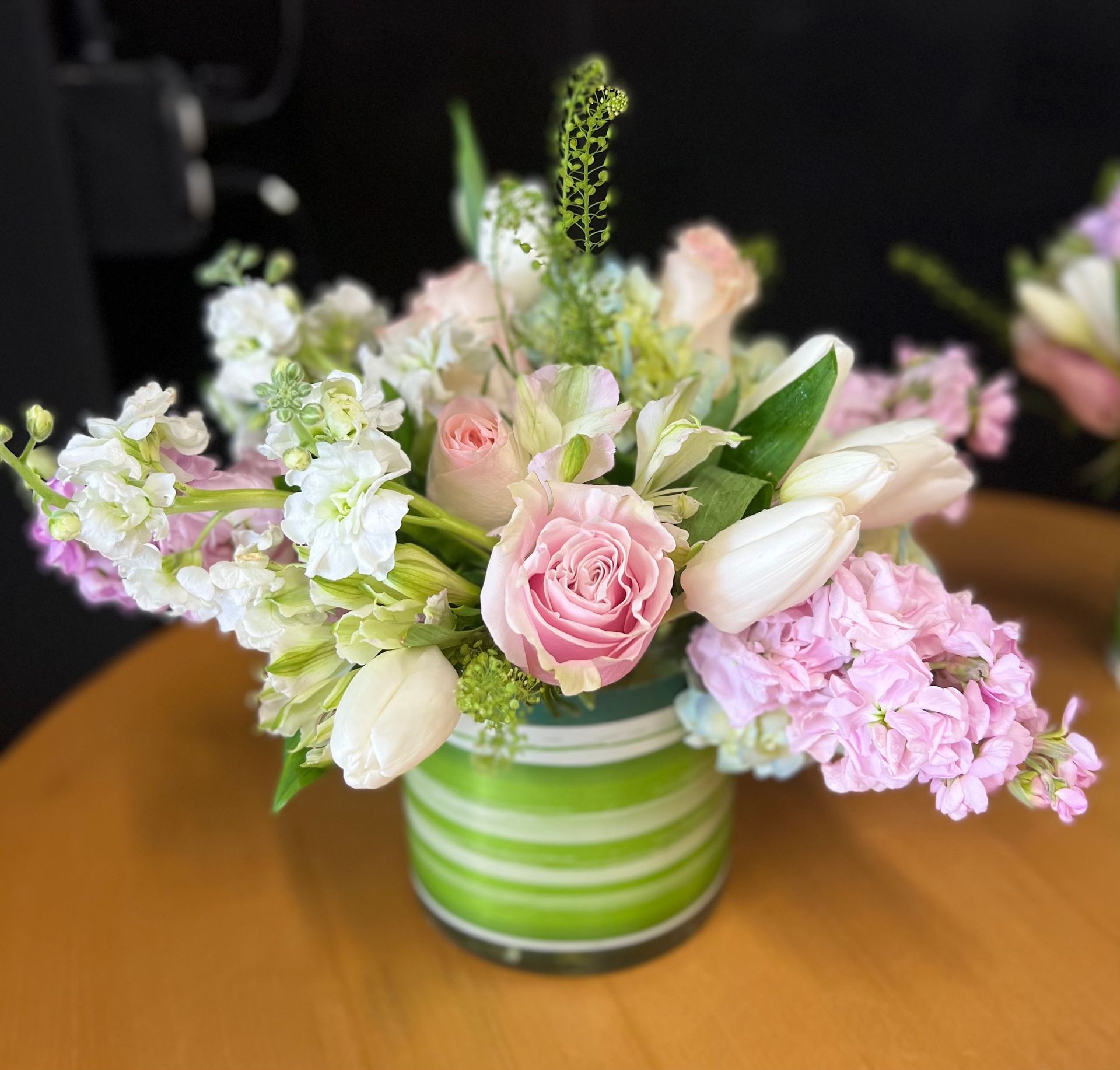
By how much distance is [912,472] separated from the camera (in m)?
0.49

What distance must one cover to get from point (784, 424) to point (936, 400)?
0.19 meters

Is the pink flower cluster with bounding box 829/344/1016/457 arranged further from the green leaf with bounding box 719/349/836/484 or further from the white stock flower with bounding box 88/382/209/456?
the white stock flower with bounding box 88/382/209/456

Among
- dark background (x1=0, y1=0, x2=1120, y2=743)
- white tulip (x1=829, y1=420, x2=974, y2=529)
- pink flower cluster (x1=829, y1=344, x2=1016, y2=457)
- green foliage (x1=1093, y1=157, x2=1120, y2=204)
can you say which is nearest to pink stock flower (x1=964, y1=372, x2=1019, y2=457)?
pink flower cluster (x1=829, y1=344, x2=1016, y2=457)

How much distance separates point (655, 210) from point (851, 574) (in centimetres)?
132

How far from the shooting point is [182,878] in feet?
2.22

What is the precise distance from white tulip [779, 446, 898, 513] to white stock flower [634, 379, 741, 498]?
37 mm

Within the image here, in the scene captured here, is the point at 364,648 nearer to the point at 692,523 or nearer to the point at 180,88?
the point at 692,523

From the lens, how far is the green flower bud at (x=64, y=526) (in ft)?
1.30

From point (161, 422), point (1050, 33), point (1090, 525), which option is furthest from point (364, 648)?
point (1050, 33)

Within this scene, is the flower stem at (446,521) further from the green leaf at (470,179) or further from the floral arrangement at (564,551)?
the green leaf at (470,179)

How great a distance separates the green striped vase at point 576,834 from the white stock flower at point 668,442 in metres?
0.12

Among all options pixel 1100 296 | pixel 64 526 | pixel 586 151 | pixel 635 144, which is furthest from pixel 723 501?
pixel 635 144

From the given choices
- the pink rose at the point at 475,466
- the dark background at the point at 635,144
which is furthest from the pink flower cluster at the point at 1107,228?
the dark background at the point at 635,144

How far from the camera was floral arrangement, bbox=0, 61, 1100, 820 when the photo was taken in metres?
0.41
